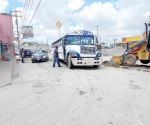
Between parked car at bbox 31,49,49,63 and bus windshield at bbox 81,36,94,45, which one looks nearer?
bus windshield at bbox 81,36,94,45

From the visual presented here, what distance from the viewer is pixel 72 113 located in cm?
457

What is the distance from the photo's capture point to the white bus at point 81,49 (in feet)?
42.4

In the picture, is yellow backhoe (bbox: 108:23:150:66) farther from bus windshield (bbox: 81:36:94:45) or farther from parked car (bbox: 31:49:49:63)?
parked car (bbox: 31:49:49:63)

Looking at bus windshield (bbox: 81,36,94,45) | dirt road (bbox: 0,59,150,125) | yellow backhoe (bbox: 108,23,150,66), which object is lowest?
dirt road (bbox: 0,59,150,125)

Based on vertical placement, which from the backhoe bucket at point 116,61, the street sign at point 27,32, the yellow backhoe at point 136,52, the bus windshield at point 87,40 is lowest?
the backhoe bucket at point 116,61

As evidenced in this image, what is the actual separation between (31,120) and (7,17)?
30.6m

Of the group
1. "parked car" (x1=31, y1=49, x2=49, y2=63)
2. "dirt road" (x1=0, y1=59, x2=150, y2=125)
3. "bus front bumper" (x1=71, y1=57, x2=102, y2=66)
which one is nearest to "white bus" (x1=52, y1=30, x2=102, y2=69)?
"bus front bumper" (x1=71, y1=57, x2=102, y2=66)

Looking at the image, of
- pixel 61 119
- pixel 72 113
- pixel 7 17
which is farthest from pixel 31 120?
pixel 7 17

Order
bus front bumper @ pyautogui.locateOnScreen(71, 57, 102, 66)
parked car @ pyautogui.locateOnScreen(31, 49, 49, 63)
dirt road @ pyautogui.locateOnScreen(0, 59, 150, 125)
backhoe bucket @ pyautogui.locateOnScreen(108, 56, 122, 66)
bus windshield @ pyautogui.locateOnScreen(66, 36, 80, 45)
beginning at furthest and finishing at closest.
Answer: parked car @ pyautogui.locateOnScreen(31, 49, 49, 63)
backhoe bucket @ pyautogui.locateOnScreen(108, 56, 122, 66)
bus windshield @ pyautogui.locateOnScreen(66, 36, 80, 45)
bus front bumper @ pyautogui.locateOnScreen(71, 57, 102, 66)
dirt road @ pyautogui.locateOnScreen(0, 59, 150, 125)

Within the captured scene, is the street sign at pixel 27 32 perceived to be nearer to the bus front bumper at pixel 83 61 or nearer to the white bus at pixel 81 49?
the white bus at pixel 81 49

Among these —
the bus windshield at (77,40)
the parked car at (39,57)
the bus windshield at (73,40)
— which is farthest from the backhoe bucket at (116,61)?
the parked car at (39,57)

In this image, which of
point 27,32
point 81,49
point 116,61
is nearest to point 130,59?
point 116,61

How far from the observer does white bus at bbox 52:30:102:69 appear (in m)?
12.9

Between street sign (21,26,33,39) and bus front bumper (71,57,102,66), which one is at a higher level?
street sign (21,26,33,39)
